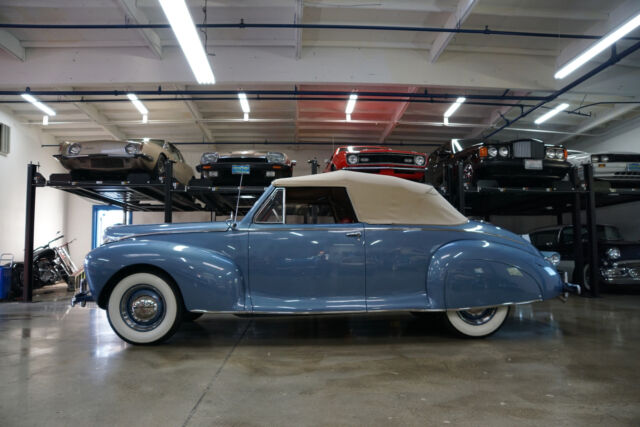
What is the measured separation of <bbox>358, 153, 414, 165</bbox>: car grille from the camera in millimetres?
7484

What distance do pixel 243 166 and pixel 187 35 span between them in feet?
7.47

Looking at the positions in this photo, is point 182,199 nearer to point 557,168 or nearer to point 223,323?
point 223,323

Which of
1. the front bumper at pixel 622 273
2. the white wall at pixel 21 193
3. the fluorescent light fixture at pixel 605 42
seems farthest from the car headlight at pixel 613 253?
the white wall at pixel 21 193

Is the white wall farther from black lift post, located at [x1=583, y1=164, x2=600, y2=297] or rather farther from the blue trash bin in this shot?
black lift post, located at [x1=583, y1=164, x2=600, y2=297]

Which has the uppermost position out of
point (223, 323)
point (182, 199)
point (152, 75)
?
point (152, 75)

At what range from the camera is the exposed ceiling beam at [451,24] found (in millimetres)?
6718

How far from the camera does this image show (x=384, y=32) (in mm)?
→ 8133

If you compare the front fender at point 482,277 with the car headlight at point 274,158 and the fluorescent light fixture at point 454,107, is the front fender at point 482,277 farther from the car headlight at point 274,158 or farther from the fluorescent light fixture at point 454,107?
the fluorescent light fixture at point 454,107


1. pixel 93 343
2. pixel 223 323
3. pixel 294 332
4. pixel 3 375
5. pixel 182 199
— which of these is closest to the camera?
pixel 3 375

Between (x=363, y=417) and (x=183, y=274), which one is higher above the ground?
(x=183, y=274)

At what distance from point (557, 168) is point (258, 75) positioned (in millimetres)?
6054

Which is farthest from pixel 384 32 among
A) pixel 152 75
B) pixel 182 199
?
pixel 182 199

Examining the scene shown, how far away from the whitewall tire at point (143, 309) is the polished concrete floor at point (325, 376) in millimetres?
150

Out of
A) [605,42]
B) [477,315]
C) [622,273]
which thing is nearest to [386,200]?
[477,315]
